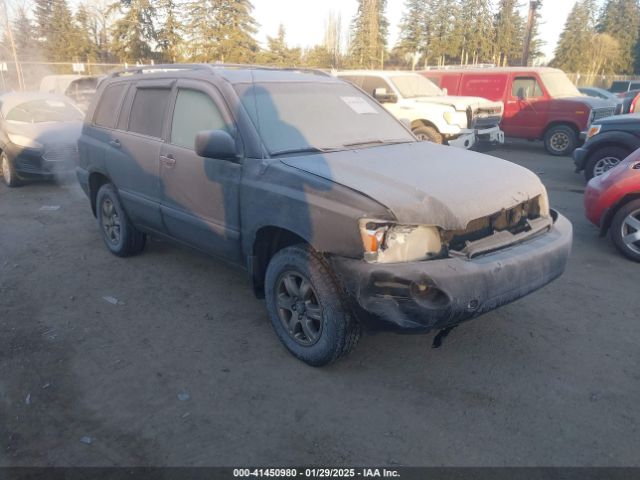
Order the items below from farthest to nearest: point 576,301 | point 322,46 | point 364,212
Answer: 1. point 322,46
2. point 576,301
3. point 364,212

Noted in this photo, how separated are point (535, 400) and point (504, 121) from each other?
11741mm

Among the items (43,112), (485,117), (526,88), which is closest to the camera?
(43,112)

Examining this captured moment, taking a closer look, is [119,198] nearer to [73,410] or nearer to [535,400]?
[73,410]

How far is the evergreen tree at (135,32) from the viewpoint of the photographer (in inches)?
1394

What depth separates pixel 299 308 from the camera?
11.1 ft

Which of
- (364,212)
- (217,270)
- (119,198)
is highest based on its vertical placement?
(364,212)

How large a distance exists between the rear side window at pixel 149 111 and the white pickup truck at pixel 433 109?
5305mm

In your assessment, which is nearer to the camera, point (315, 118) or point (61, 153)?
point (315, 118)

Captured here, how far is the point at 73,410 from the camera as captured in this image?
9.77 feet

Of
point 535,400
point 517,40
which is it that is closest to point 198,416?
point 535,400

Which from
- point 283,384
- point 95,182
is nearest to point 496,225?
point 283,384

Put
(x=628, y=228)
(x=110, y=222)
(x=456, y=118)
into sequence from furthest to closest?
(x=456, y=118) < (x=110, y=222) < (x=628, y=228)

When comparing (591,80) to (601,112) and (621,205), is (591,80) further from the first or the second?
(621,205)

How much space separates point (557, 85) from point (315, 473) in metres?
13.2
